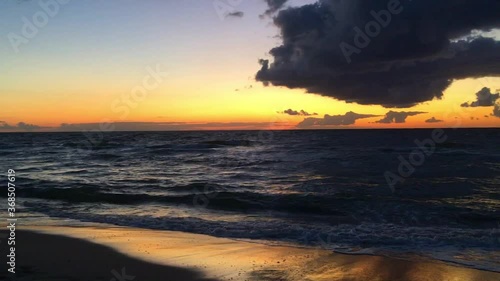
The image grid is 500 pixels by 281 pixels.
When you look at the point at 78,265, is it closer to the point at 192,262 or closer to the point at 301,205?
the point at 192,262

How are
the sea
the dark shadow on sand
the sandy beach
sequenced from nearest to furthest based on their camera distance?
the dark shadow on sand, the sandy beach, the sea

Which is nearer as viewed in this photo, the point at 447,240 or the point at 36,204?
the point at 447,240

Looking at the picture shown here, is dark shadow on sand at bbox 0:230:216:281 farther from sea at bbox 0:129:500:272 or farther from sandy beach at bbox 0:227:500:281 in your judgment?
sea at bbox 0:129:500:272

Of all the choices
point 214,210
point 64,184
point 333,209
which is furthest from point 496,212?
point 64,184

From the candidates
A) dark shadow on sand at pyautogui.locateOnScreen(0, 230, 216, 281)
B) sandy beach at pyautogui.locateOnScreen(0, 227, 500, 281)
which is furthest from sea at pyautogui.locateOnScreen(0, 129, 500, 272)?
dark shadow on sand at pyautogui.locateOnScreen(0, 230, 216, 281)

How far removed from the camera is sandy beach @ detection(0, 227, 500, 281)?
6871 millimetres

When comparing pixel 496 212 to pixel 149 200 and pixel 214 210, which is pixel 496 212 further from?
pixel 149 200

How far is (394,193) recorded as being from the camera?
18.8 m

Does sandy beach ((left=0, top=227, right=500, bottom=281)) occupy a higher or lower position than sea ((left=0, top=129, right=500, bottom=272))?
higher

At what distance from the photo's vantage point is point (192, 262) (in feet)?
25.1

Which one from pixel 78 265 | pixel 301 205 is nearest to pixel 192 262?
pixel 78 265

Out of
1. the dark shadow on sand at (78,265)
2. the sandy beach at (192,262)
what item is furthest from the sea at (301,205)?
the dark shadow on sand at (78,265)

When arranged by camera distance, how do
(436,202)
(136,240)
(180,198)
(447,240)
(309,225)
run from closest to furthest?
(136,240) → (447,240) → (309,225) → (436,202) → (180,198)

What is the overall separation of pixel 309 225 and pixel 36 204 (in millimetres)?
11458
